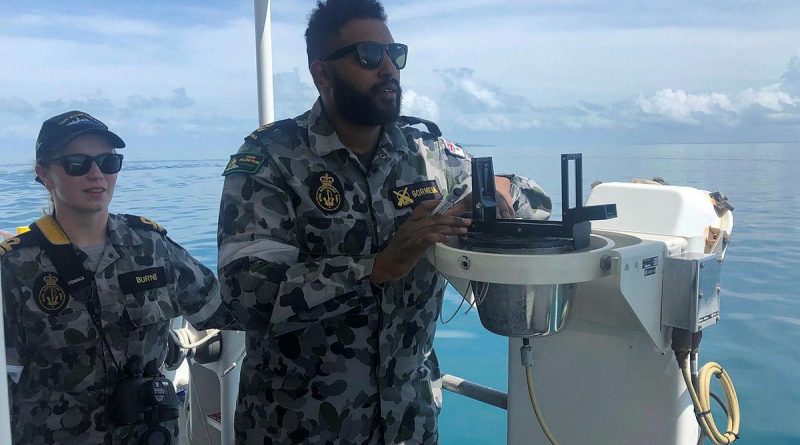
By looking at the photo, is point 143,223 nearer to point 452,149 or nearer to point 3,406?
point 452,149

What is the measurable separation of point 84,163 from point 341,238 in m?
1.05

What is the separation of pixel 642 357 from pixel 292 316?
71 cm

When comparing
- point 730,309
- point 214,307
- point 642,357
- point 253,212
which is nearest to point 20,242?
point 214,307

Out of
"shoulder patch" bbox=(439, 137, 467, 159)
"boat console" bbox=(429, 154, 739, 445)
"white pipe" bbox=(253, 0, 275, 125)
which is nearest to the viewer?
"boat console" bbox=(429, 154, 739, 445)

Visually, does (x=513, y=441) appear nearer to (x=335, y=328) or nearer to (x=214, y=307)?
(x=335, y=328)

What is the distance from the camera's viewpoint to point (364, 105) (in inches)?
57.1

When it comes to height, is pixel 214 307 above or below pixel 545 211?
below

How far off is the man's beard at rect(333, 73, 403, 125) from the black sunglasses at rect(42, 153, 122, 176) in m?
0.97

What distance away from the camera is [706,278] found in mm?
1272

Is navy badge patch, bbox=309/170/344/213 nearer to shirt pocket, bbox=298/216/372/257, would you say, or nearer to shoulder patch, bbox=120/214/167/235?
shirt pocket, bbox=298/216/372/257

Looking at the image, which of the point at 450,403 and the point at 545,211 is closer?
the point at 545,211

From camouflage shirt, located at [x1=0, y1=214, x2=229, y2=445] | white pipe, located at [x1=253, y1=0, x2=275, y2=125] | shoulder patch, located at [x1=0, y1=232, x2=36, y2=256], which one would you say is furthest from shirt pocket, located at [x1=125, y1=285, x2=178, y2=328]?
white pipe, located at [x1=253, y1=0, x2=275, y2=125]

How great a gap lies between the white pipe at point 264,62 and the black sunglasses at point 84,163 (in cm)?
56

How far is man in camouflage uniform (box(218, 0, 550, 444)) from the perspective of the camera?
1353mm
